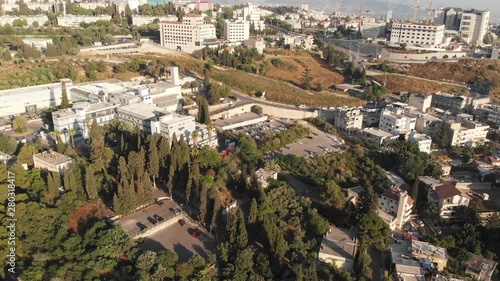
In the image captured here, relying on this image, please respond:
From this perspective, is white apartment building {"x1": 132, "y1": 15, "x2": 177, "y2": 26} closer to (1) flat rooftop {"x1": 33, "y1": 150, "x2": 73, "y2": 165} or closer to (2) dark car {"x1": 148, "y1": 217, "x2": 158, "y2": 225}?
(1) flat rooftop {"x1": 33, "y1": 150, "x2": 73, "y2": 165}

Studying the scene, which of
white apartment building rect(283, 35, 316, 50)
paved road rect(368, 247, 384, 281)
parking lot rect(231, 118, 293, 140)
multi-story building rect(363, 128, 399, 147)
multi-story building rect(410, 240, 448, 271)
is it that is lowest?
paved road rect(368, 247, 384, 281)

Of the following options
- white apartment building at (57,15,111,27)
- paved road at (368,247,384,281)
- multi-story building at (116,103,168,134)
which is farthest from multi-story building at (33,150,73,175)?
Result: white apartment building at (57,15,111,27)

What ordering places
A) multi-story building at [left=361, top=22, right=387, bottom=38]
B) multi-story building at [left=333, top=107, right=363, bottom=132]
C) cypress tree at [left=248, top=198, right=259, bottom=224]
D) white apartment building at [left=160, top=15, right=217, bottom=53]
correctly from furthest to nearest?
multi-story building at [left=361, top=22, right=387, bottom=38]
white apartment building at [left=160, top=15, right=217, bottom=53]
multi-story building at [left=333, top=107, right=363, bottom=132]
cypress tree at [left=248, top=198, right=259, bottom=224]

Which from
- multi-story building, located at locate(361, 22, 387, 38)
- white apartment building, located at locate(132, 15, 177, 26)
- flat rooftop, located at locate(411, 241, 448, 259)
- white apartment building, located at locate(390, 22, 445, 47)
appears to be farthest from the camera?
multi-story building, located at locate(361, 22, 387, 38)

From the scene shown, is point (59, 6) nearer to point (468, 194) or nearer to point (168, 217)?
point (168, 217)

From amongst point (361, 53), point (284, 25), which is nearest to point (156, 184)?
point (361, 53)

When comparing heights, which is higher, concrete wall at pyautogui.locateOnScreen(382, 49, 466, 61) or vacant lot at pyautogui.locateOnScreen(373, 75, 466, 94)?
concrete wall at pyautogui.locateOnScreen(382, 49, 466, 61)

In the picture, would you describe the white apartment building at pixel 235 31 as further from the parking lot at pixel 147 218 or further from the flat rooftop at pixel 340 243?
the flat rooftop at pixel 340 243

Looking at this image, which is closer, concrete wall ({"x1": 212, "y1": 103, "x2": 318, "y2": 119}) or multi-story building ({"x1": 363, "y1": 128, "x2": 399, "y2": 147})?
multi-story building ({"x1": 363, "y1": 128, "x2": 399, "y2": 147})

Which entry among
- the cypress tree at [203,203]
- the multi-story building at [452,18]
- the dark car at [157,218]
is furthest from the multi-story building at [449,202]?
the multi-story building at [452,18]
